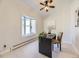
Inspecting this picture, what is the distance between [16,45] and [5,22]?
1.39m

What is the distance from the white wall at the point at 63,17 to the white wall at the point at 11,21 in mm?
2466

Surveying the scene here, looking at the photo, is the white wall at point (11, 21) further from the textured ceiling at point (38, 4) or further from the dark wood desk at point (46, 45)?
the dark wood desk at point (46, 45)

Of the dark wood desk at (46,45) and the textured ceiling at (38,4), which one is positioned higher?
the textured ceiling at (38,4)

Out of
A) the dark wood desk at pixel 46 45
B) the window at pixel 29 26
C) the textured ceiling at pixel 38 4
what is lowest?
the dark wood desk at pixel 46 45

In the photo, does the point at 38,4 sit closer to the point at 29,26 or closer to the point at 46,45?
the point at 29,26

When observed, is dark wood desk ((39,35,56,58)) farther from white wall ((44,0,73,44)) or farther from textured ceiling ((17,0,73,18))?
white wall ((44,0,73,44))

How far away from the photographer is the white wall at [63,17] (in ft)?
21.1

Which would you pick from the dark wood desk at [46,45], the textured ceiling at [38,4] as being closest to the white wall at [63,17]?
the textured ceiling at [38,4]

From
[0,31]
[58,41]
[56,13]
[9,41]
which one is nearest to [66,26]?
[56,13]

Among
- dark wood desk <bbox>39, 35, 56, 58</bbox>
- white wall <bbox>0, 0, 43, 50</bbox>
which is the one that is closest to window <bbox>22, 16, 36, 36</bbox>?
white wall <bbox>0, 0, 43, 50</bbox>

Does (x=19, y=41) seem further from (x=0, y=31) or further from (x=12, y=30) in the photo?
(x=0, y=31)

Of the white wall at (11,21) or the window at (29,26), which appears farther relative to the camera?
the window at (29,26)

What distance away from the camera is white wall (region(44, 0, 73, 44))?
21.1 ft

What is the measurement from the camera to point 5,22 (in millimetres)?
4258
